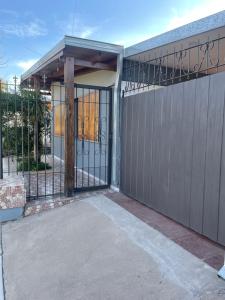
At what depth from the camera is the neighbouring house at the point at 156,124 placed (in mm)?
3043

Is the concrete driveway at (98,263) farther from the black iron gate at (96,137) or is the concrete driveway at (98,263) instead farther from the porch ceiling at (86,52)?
the porch ceiling at (86,52)

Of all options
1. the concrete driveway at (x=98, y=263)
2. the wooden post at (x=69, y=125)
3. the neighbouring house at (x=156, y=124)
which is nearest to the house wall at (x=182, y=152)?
the neighbouring house at (x=156, y=124)

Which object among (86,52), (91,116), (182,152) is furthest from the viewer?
(91,116)

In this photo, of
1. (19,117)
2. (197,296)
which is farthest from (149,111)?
(19,117)

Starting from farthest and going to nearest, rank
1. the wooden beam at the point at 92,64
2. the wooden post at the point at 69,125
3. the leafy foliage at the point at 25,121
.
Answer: the leafy foliage at the point at 25,121 < the wooden beam at the point at 92,64 < the wooden post at the point at 69,125

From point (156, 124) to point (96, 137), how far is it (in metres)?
2.12

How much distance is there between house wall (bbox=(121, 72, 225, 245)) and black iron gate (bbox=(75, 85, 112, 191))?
666mm

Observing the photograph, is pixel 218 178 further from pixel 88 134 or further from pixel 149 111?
pixel 88 134

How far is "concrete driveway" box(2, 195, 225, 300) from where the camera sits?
2311mm

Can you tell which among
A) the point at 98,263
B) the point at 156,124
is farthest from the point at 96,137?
the point at 98,263

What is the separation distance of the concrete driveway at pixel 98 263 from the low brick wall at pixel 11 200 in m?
0.18

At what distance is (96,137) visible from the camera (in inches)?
231

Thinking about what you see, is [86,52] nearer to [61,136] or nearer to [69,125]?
[69,125]

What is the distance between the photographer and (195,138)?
10.6 ft
